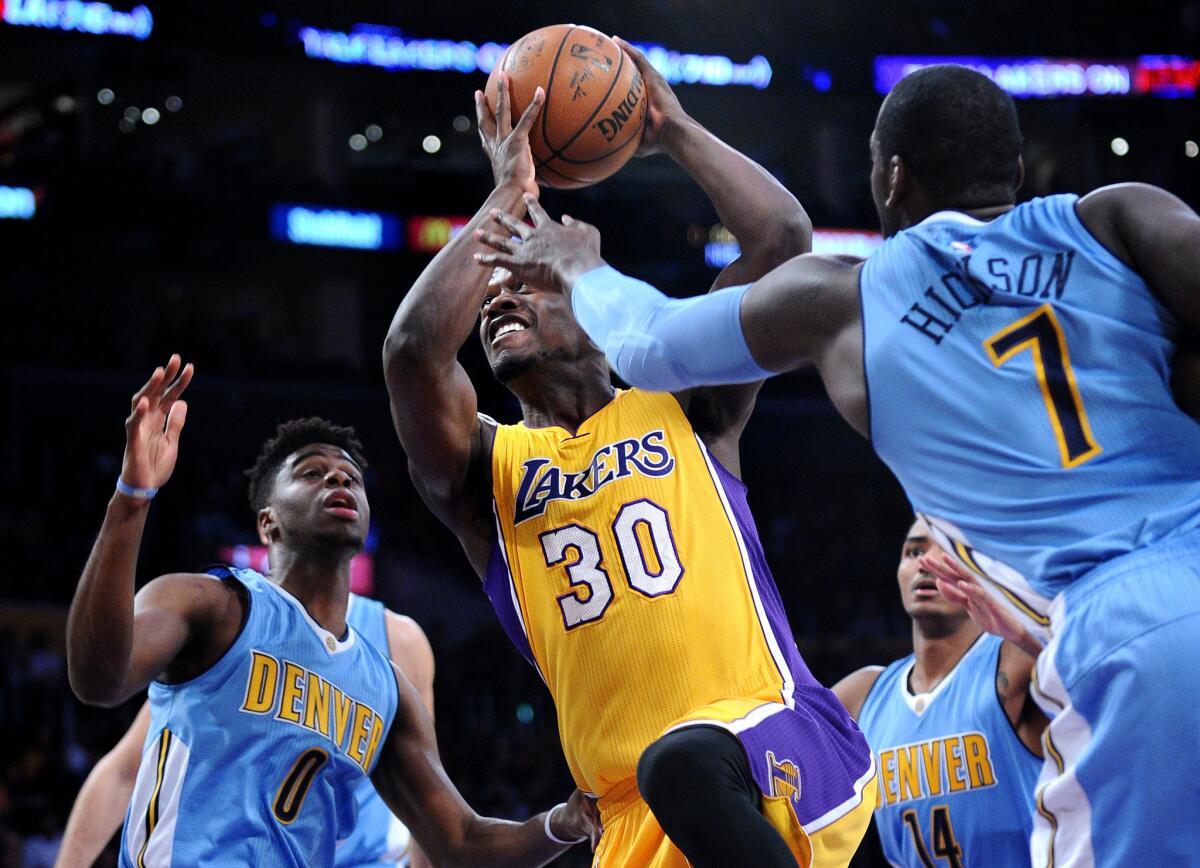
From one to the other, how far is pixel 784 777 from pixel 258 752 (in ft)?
6.31

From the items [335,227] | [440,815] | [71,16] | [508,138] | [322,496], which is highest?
[71,16]

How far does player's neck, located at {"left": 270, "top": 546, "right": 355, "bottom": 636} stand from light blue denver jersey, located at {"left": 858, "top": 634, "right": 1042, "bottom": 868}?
6.61 feet

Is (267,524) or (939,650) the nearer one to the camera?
(267,524)

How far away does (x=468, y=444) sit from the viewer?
151 inches

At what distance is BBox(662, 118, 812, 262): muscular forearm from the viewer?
3885 mm

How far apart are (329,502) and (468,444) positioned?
1234 mm

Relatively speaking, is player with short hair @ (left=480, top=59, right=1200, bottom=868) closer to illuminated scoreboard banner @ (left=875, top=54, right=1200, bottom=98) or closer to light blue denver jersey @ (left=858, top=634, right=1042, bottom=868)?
light blue denver jersey @ (left=858, top=634, right=1042, bottom=868)

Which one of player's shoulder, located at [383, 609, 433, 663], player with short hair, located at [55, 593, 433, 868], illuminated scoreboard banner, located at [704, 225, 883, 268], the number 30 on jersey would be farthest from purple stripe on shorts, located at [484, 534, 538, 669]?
illuminated scoreboard banner, located at [704, 225, 883, 268]


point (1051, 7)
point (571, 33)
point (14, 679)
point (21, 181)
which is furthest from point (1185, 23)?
point (571, 33)

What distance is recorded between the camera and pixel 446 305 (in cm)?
371

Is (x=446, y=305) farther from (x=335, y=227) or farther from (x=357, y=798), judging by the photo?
(x=335, y=227)

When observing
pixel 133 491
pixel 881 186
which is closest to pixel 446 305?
pixel 133 491

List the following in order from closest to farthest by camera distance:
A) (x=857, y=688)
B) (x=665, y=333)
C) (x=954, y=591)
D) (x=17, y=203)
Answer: (x=665, y=333) < (x=954, y=591) < (x=857, y=688) < (x=17, y=203)

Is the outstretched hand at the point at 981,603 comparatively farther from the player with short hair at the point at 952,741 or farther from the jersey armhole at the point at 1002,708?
the jersey armhole at the point at 1002,708
